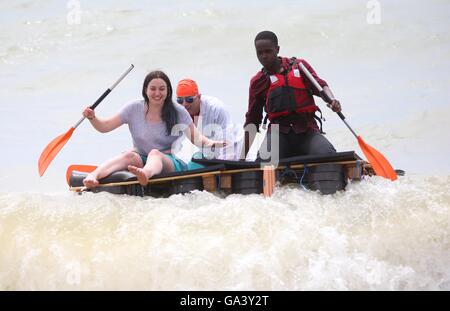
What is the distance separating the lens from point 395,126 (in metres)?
13.7

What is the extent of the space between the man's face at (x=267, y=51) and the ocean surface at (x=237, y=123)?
91 cm

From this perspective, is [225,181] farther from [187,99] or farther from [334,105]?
[187,99]

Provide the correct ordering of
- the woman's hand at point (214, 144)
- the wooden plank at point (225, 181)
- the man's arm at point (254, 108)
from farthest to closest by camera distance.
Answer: the woman's hand at point (214, 144) < the man's arm at point (254, 108) < the wooden plank at point (225, 181)

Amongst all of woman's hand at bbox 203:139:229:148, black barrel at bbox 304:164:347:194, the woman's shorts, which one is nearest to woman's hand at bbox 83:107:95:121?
the woman's shorts

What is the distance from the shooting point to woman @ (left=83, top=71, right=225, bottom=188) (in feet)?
16.8

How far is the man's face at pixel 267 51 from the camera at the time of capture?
491 cm

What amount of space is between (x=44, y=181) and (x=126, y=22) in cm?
1180

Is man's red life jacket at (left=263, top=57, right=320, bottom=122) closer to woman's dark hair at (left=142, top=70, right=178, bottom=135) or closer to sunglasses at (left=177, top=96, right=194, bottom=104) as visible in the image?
woman's dark hair at (left=142, top=70, right=178, bottom=135)

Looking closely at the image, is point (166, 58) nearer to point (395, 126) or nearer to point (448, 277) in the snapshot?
point (395, 126)

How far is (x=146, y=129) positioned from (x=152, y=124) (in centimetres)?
6

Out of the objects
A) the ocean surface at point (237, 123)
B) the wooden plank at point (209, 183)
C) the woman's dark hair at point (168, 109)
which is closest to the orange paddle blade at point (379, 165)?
the ocean surface at point (237, 123)

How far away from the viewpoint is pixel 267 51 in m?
4.93

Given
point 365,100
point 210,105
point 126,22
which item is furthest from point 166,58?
point 210,105

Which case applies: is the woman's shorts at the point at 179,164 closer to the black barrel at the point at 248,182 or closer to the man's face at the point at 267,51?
the black barrel at the point at 248,182
